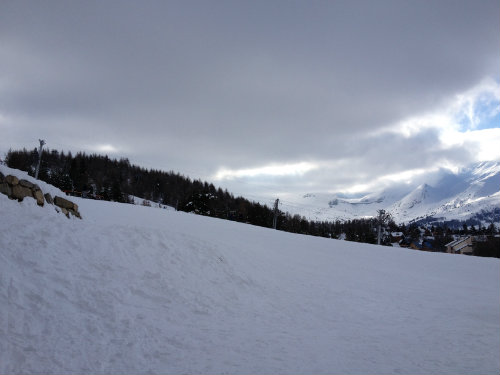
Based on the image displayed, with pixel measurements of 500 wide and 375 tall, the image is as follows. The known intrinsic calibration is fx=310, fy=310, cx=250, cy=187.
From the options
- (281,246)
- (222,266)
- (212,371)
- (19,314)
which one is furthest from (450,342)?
(281,246)

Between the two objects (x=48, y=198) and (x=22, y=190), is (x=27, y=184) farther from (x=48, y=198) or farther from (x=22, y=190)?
(x=48, y=198)

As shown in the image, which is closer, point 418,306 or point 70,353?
point 70,353

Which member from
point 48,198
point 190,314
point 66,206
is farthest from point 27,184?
point 190,314

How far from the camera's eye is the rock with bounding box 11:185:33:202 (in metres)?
8.91

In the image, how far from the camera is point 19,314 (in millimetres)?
5258

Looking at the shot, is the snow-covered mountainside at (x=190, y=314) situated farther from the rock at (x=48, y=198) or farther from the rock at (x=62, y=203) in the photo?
the rock at (x=62, y=203)

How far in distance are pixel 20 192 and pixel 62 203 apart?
199cm

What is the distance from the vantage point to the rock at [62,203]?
10.8m

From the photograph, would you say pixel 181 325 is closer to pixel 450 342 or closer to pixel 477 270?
pixel 450 342

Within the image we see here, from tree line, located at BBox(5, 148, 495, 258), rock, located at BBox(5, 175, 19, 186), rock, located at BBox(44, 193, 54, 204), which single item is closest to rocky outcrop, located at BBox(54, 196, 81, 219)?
rock, located at BBox(44, 193, 54, 204)

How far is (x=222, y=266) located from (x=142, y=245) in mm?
2951

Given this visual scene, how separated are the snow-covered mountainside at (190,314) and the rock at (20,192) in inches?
8.9

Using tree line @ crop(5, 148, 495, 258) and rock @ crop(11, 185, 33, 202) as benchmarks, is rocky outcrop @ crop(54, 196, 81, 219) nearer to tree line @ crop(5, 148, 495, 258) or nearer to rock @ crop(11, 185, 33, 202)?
rock @ crop(11, 185, 33, 202)

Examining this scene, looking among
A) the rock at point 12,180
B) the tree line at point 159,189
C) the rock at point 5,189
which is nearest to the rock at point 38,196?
the rock at point 12,180
